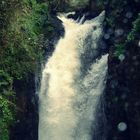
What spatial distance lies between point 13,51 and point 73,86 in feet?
5.21

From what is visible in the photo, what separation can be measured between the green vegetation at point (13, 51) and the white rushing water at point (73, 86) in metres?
0.76

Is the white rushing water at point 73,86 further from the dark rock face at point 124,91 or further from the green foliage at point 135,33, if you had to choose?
the green foliage at point 135,33

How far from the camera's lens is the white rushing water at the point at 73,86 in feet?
36.3

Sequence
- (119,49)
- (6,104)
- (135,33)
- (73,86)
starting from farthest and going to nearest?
(73,86) < (119,49) < (135,33) < (6,104)

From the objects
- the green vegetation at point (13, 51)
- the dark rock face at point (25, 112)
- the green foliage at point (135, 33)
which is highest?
the green foliage at point (135, 33)

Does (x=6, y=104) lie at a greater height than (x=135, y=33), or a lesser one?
lesser

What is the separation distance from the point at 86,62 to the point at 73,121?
127 centimetres

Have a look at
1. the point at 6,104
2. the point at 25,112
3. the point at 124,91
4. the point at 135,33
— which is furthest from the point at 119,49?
the point at 6,104

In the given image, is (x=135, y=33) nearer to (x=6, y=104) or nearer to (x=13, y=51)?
(x=13, y=51)

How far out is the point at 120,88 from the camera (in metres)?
10.5

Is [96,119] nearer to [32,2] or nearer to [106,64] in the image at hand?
[106,64]

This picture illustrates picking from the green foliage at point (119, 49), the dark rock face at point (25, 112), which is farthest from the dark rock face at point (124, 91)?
the dark rock face at point (25, 112)

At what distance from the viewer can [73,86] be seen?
1145 cm

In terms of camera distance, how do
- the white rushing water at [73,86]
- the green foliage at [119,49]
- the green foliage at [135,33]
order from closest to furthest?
the green foliage at [135,33], the green foliage at [119,49], the white rushing water at [73,86]
